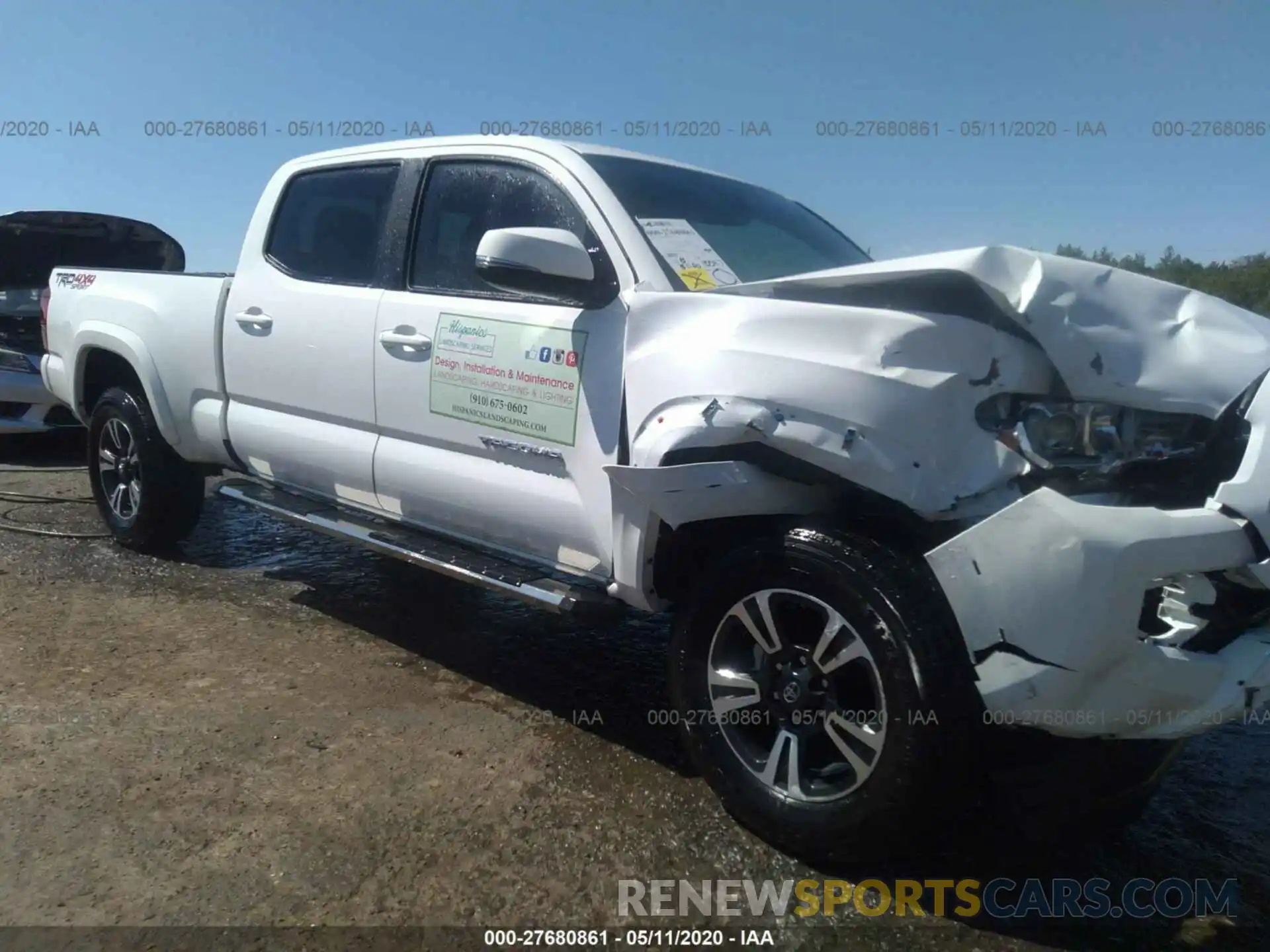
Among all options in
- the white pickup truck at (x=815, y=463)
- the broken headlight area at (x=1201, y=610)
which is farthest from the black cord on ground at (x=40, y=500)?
the broken headlight area at (x=1201, y=610)

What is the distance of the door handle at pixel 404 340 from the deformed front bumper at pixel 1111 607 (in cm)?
205

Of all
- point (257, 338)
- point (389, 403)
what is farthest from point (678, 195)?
point (257, 338)

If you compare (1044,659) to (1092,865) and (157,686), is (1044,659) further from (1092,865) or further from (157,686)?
(157,686)

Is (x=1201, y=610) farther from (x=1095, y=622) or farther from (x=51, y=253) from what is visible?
(x=51, y=253)

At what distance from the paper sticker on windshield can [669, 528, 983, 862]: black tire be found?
3.06ft

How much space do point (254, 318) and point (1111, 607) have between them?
3.57 meters

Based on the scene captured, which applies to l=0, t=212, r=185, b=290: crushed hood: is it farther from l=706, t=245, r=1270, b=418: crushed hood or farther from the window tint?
l=706, t=245, r=1270, b=418: crushed hood

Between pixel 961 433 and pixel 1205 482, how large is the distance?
21.6 inches

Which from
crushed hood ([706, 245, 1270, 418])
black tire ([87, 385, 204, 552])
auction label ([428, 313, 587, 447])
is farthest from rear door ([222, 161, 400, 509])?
crushed hood ([706, 245, 1270, 418])

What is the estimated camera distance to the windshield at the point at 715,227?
315 cm

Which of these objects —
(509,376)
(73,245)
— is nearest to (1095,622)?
(509,376)

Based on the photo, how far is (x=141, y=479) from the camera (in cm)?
496

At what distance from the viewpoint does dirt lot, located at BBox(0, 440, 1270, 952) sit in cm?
234

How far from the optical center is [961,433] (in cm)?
222
